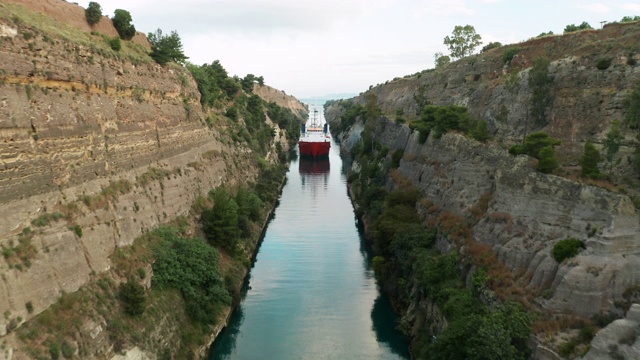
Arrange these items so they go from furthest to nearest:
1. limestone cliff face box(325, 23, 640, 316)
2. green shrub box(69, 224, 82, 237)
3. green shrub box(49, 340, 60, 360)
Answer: green shrub box(69, 224, 82, 237) → limestone cliff face box(325, 23, 640, 316) → green shrub box(49, 340, 60, 360)

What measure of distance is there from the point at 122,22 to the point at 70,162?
1617 cm

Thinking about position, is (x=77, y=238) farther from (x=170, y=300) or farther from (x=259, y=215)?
(x=259, y=215)

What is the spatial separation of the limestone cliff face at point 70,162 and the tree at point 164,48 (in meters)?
2.20

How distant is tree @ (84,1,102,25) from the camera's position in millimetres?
29016

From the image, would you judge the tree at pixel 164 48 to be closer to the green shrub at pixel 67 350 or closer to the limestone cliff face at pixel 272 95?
the green shrub at pixel 67 350

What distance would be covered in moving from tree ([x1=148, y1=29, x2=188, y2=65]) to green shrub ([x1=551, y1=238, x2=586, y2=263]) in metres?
28.5

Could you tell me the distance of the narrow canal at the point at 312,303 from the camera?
2497cm

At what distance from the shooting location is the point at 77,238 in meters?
19.5

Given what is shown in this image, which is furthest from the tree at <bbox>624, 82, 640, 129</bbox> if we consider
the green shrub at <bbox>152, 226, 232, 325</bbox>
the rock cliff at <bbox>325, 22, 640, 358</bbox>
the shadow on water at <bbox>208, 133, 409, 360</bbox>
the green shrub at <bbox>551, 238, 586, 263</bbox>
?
the green shrub at <bbox>152, 226, 232, 325</bbox>

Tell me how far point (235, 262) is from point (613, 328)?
22.4 metres

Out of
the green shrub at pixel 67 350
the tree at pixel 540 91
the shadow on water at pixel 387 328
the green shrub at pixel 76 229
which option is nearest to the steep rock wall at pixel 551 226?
the tree at pixel 540 91

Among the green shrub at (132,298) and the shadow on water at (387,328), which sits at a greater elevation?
the green shrub at (132,298)

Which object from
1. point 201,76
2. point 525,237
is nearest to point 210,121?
point 201,76

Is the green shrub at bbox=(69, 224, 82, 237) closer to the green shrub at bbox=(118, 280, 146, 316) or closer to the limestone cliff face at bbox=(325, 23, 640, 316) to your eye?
the green shrub at bbox=(118, 280, 146, 316)
